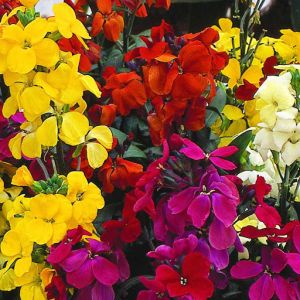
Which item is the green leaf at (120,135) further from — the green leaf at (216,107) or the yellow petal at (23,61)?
the yellow petal at (23,61)

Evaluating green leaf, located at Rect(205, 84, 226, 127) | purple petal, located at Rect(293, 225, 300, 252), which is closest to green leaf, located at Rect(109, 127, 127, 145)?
green leaf, located at Rect(205, 84, 226, 127)

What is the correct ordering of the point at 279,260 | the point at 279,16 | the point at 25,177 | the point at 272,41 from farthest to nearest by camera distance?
1. the point at 279,16
2. the point at 272,41
3. the point at 25,177
4. the point at 279,260

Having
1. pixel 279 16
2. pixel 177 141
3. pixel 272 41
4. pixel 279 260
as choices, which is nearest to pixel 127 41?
pixel 272 41

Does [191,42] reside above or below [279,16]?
above

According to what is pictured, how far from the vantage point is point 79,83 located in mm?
799

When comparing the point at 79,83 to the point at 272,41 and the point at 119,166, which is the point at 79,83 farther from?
the point at 272,41

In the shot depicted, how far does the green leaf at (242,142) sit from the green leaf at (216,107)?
63 millimetres

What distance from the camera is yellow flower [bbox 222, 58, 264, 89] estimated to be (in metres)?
1.10

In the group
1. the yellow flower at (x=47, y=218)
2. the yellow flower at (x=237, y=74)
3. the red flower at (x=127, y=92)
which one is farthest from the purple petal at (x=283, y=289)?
the yellow flower at (x=237, y=74)

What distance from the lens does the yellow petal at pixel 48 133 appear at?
788 millimetres

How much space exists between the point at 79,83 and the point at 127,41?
16.4 inches

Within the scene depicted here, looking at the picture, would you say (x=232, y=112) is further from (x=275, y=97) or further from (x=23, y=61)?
(x=23, y=61)

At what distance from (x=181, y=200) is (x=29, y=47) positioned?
0.73 ft

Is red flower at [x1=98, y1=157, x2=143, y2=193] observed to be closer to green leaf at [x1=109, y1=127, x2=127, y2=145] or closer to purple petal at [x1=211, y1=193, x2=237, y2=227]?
green leaf at [x1=109, y1=127, x2=127, y2=145]
